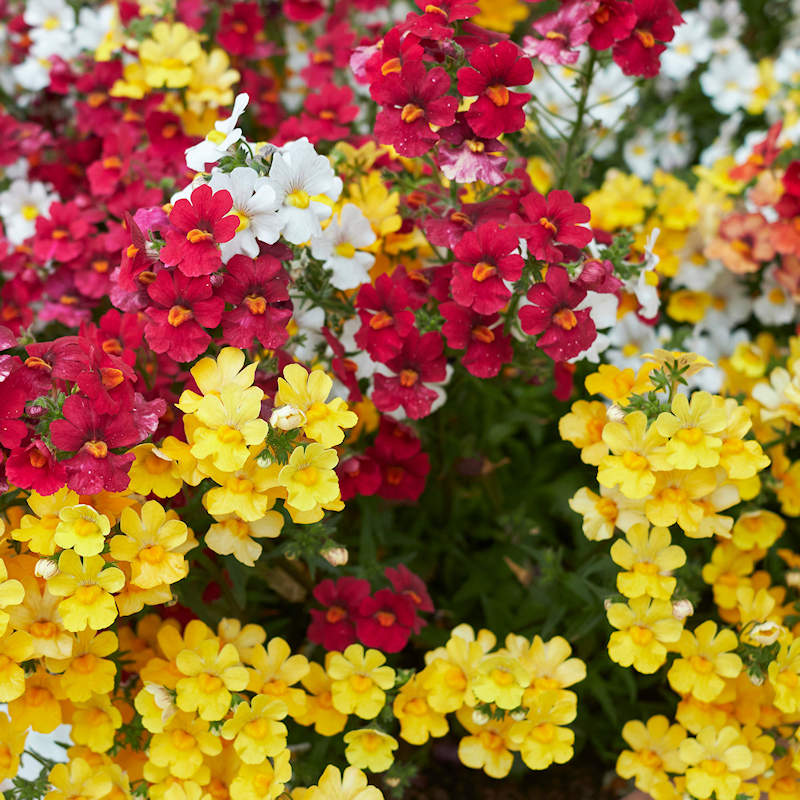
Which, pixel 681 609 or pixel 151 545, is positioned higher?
pixel 681 609

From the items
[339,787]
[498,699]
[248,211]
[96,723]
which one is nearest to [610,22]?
[248,211]

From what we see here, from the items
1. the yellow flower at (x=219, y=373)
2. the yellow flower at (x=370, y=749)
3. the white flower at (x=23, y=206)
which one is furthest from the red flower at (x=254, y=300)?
the white flower at (x=23, y=206)

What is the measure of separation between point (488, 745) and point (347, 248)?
960mm

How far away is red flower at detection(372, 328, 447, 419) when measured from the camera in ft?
5.45

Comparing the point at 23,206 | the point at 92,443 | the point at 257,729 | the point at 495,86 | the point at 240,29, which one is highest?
the point at 240,29

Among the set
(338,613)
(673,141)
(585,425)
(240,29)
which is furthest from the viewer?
(673,141)

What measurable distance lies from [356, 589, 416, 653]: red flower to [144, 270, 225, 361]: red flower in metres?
0.59

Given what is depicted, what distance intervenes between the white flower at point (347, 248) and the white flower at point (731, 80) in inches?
72.3

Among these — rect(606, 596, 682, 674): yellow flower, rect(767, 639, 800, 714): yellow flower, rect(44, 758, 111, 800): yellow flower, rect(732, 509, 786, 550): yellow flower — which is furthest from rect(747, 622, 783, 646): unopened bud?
rect(44, 758, 111, 800): yellow flower

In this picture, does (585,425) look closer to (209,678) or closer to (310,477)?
(310,477)

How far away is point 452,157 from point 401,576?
0.80m

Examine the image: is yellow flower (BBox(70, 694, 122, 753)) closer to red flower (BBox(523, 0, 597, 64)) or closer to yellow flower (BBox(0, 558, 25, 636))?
yellow flower (BBox(0, 558, 25, 636))

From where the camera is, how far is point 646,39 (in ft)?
5.48

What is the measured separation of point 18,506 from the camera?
1.61 meters
